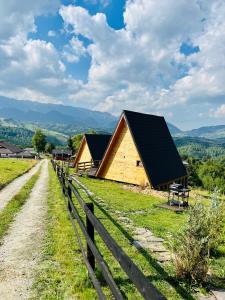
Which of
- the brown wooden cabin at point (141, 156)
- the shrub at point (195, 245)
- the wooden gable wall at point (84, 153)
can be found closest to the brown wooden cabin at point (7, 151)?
the wooden gable wall at point (84, 153)

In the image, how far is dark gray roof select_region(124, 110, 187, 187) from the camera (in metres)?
25.3

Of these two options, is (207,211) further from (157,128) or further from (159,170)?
(157,128)

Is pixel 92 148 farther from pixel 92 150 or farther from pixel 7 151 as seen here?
pixel 7 151

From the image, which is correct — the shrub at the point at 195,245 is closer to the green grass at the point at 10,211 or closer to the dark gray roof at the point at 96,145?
the green grass at the point at 10,211

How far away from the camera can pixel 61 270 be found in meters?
6.13

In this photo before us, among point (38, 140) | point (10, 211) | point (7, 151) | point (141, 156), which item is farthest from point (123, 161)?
point (7, 151)

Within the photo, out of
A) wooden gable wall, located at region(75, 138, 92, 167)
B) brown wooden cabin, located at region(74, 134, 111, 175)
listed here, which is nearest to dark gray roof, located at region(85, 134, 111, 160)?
brown wooden cabin, located at region(74, 134, 111, 175)

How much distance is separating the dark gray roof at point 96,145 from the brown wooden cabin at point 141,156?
8.71 meters

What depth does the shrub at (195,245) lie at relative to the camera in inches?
216

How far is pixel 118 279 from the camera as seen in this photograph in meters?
5.59

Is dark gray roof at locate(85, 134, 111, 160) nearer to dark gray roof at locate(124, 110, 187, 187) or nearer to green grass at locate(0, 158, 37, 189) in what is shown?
green grass at locate(0, 158, 37, 189)

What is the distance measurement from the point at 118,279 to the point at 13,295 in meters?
2.04

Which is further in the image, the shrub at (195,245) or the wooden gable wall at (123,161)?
the wooden gable wall at (123,161)

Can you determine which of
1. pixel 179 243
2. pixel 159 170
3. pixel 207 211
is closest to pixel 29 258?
pixel 179 243
